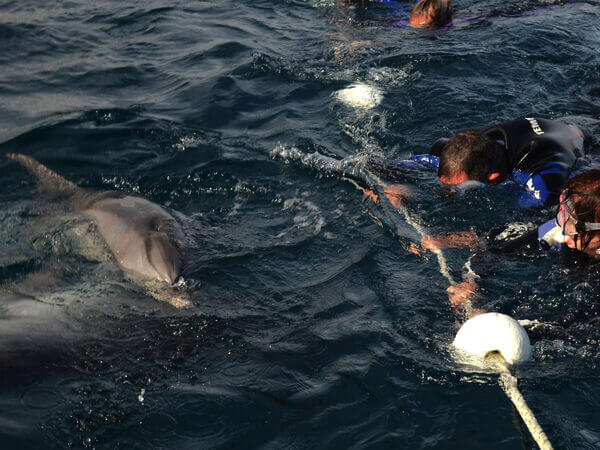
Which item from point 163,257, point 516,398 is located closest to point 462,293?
point 516,398

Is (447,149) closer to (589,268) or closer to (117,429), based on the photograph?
(589,268)

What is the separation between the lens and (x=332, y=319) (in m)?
4.96

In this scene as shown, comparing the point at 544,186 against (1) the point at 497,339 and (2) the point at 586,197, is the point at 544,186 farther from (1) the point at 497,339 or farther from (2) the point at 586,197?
(1) the point at 497,339

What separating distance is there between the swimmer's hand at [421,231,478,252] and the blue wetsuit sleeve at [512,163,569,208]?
0.64 meters

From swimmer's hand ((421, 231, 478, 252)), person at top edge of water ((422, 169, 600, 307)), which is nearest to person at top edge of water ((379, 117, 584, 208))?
swimmer's hand ((421, 231, 478, 252))

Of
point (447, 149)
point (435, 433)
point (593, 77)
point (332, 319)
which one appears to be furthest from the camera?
point (593, 77)

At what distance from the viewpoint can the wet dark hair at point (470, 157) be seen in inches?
237

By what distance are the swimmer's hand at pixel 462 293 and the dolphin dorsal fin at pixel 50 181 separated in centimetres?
350

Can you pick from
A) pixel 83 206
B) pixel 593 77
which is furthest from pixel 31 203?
pixel 593 77

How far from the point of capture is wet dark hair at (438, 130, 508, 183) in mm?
6023

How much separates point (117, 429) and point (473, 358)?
7.31 ft

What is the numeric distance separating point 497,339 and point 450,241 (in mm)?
1759

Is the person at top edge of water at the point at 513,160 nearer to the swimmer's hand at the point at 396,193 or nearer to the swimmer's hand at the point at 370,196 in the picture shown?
the swimmer's hand at the point at 396,193

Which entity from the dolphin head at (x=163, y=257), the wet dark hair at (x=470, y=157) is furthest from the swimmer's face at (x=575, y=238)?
the dolphin head at (x=163, y=257)
